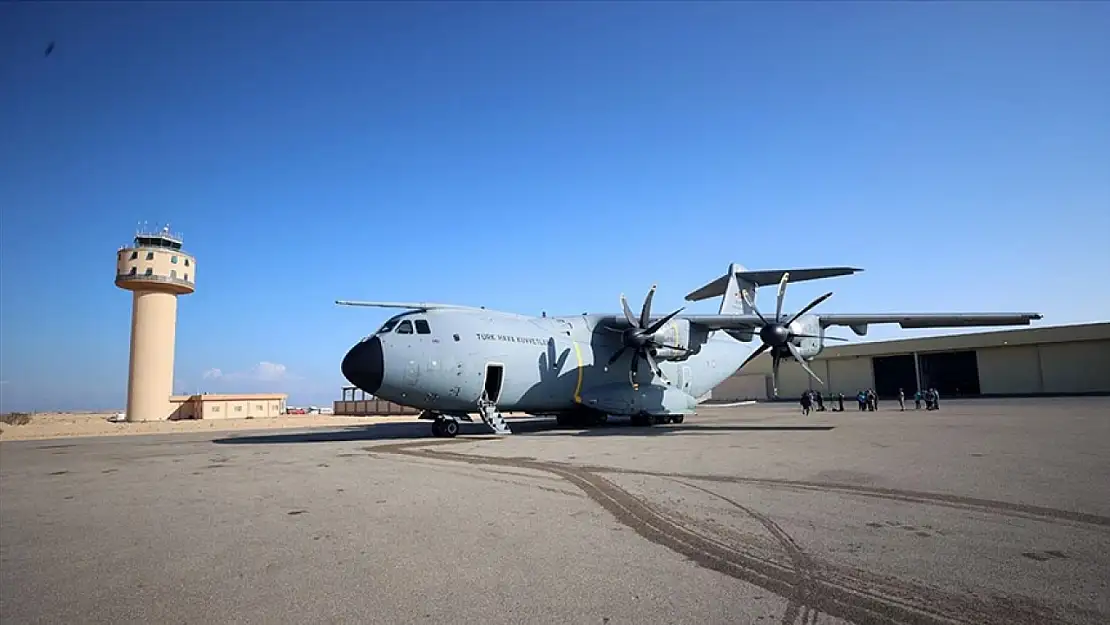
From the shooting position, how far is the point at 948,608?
13.1 ft

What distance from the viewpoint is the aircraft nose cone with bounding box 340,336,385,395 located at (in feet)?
55.6

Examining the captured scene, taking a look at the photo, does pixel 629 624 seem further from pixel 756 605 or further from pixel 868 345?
pixel 868 345

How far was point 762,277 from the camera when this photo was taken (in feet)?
89.5

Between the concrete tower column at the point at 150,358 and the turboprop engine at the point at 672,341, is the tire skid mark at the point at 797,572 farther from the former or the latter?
the concrete tower column at the point at 150,358

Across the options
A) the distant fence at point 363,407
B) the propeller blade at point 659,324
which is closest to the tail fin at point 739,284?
the propeller blade at point 659,324

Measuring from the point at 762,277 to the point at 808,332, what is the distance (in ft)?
23.6

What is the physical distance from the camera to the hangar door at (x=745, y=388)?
69688mm

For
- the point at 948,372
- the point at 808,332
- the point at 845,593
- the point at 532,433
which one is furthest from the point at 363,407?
the point at 948,372

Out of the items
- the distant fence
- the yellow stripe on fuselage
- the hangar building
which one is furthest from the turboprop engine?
the distant fence

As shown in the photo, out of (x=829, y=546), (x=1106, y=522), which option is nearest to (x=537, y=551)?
(x=829, y=546)

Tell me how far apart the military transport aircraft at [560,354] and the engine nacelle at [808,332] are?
1.5 inches

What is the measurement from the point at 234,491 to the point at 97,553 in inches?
138

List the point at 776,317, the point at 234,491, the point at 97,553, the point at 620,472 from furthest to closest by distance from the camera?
the point at 776,317
the point at 620,472
the point at 234,491
the point at 97,553

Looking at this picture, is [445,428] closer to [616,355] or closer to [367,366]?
[367,366]
